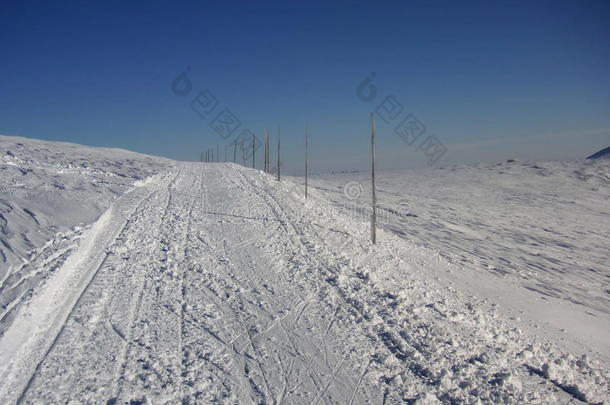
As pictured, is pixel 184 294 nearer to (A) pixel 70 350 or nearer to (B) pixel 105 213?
(A) pixel 70 350

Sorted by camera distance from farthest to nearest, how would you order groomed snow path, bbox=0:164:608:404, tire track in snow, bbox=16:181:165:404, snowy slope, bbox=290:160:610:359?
snowy slope, bbox=290:160:610:359 < groomed snow path, bbox=0:164:608:404 < tire track in snow, bbox=16:181:165:404

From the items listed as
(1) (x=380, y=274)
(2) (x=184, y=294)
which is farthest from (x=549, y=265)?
(2) (x=184, y=294)

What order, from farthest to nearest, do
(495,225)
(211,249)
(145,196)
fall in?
(495,225) < (145,196) < (211,249)

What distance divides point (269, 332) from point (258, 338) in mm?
230

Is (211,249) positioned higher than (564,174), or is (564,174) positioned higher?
(564,174)

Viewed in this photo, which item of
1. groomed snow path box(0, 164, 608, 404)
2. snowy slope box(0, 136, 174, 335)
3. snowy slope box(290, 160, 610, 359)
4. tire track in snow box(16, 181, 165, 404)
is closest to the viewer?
tire track in snow box(16, 181, 165, 404)

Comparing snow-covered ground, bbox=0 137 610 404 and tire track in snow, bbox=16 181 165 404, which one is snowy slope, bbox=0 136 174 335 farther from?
tire track in snow, bbox=16 181 165 404

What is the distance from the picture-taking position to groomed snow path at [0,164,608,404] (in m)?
4.33

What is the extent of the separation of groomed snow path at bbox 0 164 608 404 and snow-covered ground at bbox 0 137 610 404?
0.02 metres

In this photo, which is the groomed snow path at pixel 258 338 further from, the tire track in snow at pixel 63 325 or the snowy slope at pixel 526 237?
the snowy slope at pixel 526 237

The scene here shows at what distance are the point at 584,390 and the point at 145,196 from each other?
52.2 feet

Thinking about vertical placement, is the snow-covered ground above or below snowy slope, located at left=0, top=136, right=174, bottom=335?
below

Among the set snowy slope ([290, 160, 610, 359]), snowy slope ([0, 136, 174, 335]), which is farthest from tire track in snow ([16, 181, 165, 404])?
snowy slope ([290, 160, 610, 359])

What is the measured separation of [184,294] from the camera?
673cm
